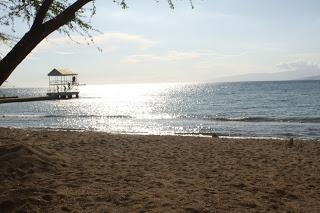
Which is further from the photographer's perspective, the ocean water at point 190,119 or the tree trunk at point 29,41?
the ocean water at point 190,119

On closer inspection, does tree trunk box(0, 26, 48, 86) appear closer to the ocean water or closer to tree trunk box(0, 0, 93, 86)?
tree trunk box(0, 0, 93, 86)

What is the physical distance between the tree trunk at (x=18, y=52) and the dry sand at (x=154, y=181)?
2.89m

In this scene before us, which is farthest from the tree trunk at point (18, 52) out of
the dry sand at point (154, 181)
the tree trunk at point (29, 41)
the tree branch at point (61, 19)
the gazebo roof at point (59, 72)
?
the gazebo roof at point (59, 72)

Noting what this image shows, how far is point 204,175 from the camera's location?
1074 cm

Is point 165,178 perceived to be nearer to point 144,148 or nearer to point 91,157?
point 91,157

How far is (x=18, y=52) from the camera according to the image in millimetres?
5609

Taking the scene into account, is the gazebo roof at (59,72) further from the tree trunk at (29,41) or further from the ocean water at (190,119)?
the tree trunk at (29,41)

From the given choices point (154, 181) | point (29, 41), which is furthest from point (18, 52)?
point (154, 181)

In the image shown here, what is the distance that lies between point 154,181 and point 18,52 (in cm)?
498

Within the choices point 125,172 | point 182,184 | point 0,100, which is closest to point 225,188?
point 182,184

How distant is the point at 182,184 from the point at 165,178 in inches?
27.8

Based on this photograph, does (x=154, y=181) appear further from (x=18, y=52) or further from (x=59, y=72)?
(x=59, y=72)

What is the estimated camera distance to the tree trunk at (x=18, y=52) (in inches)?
219

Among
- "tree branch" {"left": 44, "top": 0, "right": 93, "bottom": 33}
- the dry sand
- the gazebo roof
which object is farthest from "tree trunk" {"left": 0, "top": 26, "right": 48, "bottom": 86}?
the gazebo roof
